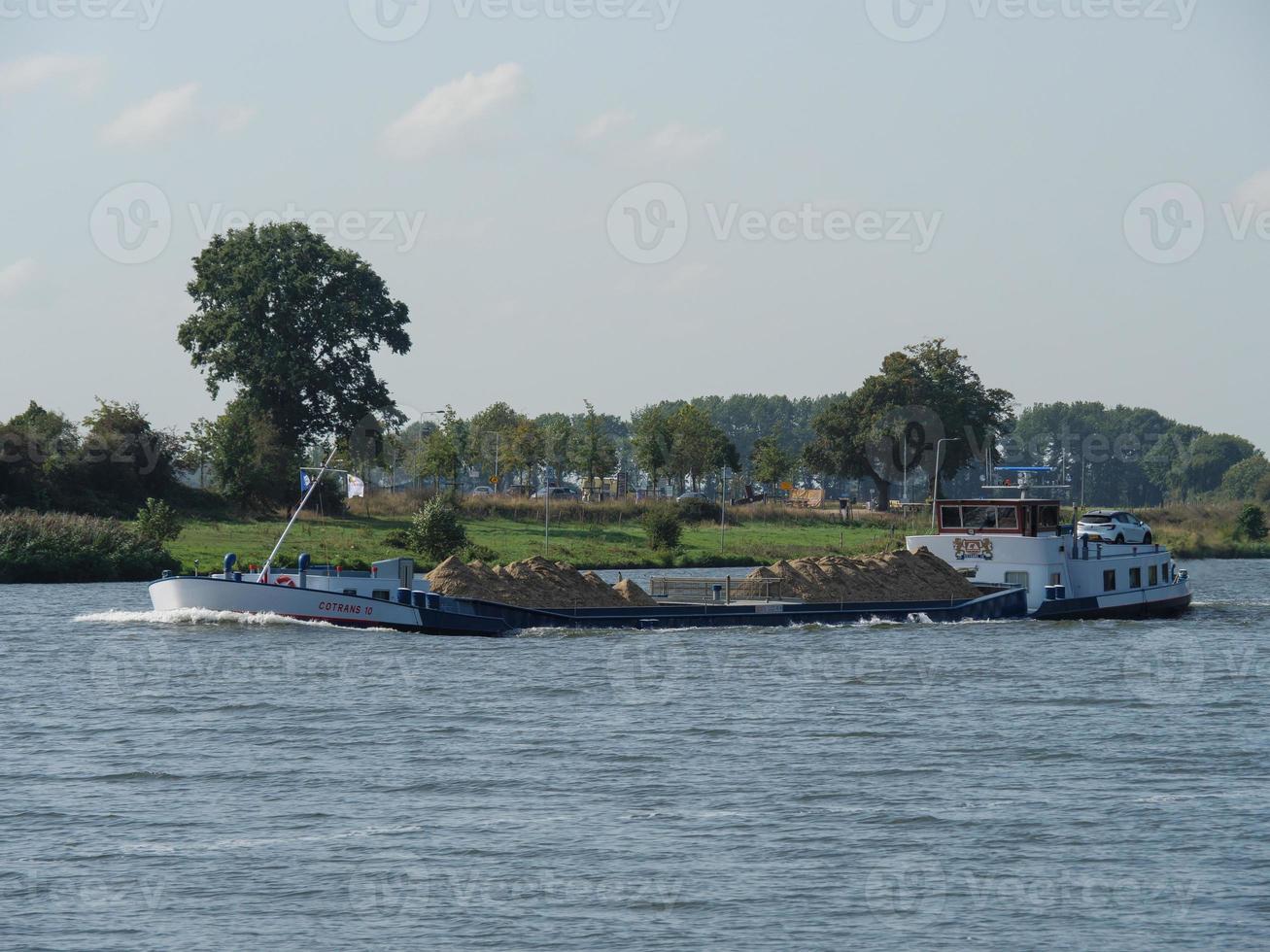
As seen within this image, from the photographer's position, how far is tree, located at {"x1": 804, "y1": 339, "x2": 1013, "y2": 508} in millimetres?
150000

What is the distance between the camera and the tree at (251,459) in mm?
102812

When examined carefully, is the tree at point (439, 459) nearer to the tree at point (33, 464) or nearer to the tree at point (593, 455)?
the tree at point (593, 455)

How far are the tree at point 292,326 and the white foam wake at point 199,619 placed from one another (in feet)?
201

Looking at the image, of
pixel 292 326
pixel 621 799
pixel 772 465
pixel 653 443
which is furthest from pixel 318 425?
pixel 621 799

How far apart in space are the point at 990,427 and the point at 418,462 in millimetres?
57090

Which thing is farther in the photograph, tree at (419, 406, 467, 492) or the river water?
tree at (419, 406, 467, 492)

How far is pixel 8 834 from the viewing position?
2406 cm

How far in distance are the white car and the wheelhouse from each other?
18.5 metres

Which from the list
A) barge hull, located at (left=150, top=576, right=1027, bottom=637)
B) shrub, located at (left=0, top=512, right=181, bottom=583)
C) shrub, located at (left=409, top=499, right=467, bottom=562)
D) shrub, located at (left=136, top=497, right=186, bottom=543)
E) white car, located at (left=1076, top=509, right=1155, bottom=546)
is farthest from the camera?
shrub, located at (left=409, top=499, right=467, bottom=562)

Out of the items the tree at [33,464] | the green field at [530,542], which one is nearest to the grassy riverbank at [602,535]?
the green field at [530,542]

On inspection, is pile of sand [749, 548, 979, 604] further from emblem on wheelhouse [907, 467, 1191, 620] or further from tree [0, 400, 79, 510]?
tree [0, 400, 79, 510]

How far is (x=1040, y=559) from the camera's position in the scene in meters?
61.2

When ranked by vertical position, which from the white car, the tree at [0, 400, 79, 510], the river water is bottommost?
the river water

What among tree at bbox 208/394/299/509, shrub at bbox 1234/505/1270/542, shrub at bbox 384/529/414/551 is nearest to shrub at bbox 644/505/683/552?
shrub at bbox 384/529/414/551
